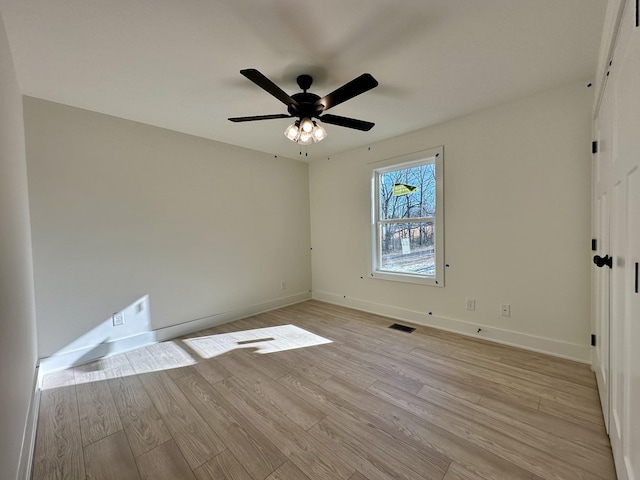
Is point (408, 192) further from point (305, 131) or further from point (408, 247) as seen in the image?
point (305, 131)

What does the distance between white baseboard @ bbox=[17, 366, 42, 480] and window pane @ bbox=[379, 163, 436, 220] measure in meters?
3.56

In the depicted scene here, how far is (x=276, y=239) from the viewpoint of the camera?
4047mm

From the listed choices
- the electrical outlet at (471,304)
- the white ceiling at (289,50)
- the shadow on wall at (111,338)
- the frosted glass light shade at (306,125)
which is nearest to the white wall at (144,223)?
the shadow on wall at (111,338)

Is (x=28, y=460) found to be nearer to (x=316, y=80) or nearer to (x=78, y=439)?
(x=78, y=439)

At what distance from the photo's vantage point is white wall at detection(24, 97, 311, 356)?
2297 millimetres

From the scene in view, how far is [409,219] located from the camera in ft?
11.0

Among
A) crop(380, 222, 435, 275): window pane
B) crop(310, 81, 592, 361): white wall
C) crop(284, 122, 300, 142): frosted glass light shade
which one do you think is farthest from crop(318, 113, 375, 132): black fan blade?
crop(380, 222, 435, 275): window pane

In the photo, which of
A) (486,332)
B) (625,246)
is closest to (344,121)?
(625,246)

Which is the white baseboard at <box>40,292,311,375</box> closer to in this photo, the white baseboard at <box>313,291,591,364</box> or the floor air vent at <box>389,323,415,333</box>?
the white baseboard at <box>313,291,591,364</box>

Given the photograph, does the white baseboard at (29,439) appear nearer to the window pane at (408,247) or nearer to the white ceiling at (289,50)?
the white ceiling at (289,50)

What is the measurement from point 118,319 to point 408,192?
140 inches

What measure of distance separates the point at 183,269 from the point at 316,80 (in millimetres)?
2482

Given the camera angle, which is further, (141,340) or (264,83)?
(141,340)

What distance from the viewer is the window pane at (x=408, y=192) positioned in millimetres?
3160
